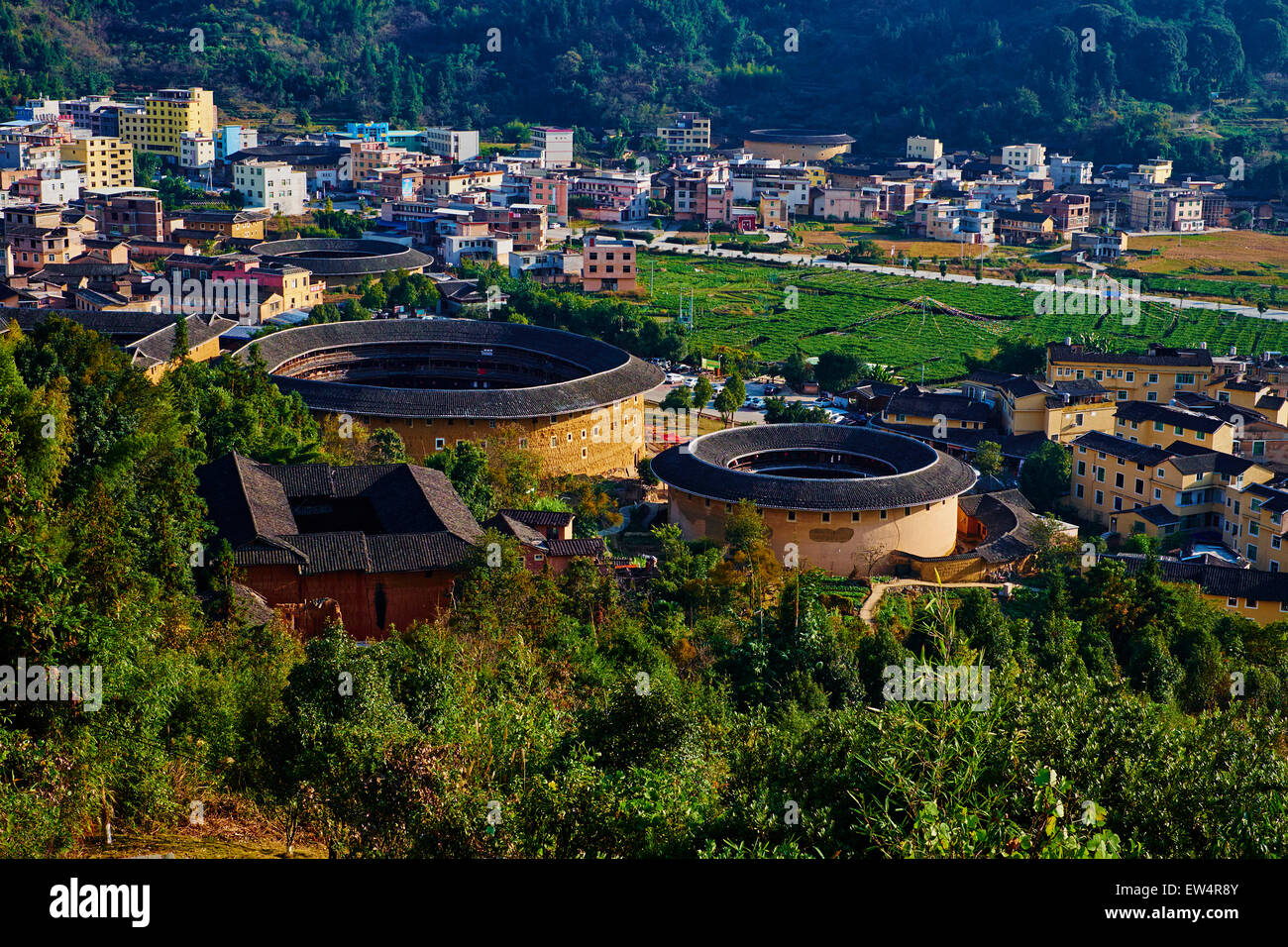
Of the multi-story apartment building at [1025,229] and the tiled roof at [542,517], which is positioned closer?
the tiled roof at [542,517]

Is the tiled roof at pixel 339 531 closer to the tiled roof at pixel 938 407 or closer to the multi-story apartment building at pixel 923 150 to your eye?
the tiled roof at pixel 938 407

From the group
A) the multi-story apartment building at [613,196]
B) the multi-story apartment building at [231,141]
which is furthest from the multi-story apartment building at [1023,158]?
the multi-story apartment building at [231,141]

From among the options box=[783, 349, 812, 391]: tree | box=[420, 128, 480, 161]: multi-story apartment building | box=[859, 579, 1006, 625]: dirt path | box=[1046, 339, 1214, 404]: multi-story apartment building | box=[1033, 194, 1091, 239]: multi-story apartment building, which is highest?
box=[420, 128, 480, 161]: multi-story apartment building

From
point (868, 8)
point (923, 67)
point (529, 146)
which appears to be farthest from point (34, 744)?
point (868, 8)

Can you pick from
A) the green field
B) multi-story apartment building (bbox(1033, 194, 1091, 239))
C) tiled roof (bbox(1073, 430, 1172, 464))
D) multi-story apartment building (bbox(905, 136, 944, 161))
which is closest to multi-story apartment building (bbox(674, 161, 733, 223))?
the green field

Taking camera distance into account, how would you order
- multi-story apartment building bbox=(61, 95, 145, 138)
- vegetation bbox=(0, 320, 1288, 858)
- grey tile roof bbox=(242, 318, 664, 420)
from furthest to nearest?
multi-story apartment building bbox=(61, 95, 145, 138) → grey tile roof bbox=(242, 318, 664, 420) → vegetation bbox=(0, 320, 1288, 858)

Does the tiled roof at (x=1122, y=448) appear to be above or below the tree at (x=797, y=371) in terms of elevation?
below

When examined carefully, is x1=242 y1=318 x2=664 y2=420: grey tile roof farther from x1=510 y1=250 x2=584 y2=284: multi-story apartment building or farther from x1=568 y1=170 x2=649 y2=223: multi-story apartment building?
x1=568 y1=170 x2=649 y2=223: multi-story apartment building
